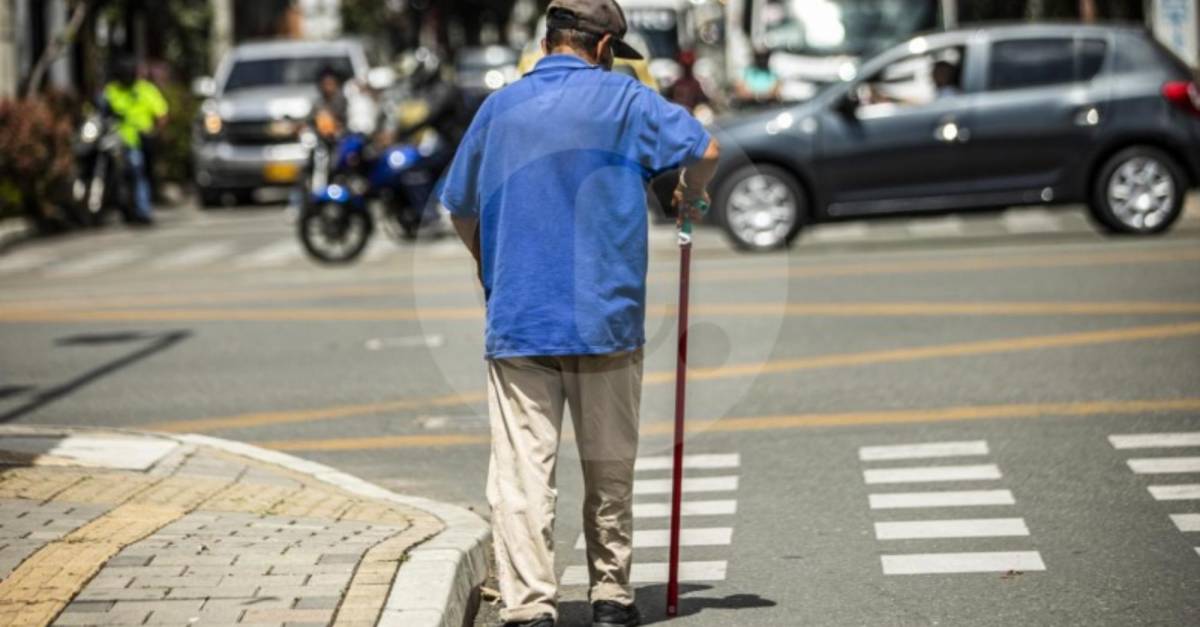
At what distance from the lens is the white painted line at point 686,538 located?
8.41m

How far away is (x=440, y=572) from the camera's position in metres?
6.88

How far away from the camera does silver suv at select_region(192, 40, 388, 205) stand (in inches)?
1236

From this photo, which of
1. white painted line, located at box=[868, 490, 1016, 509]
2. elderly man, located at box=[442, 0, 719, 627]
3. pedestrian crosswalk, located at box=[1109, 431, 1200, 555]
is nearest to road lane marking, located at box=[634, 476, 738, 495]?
white painted line, located at box=[868, 490, 1016, 509]

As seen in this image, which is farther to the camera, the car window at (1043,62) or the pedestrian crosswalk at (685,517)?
the car window at (1043,62)

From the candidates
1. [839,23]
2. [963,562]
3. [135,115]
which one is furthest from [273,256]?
[963,562]

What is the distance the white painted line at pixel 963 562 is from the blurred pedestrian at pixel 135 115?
2143cm

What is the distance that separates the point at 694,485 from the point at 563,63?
3345mm

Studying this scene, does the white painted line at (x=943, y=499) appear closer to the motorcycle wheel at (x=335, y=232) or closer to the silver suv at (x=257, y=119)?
the motorcycle wheel at (x=335, y=232)

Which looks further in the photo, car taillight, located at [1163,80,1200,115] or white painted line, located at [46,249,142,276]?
white painted line, located at [46,249,142,276]

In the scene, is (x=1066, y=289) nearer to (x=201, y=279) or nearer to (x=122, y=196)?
(x=201, y=279)

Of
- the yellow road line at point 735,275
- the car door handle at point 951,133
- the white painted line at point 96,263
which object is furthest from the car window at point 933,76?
the white painted line at point 96,263

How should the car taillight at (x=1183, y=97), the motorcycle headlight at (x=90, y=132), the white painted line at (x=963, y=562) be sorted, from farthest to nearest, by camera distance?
1. the motorcycle headlight at (x=90, y=132)
2. the car taillight at (x=1183, y=97)
3. the white painted line at (x=963, y=562)

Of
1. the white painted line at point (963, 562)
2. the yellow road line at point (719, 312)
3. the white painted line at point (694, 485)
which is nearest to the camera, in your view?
the white painted line at point (963, 562)

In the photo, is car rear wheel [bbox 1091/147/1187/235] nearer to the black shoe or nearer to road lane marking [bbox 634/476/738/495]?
road lane marking [bbox 634/476/738/495]
